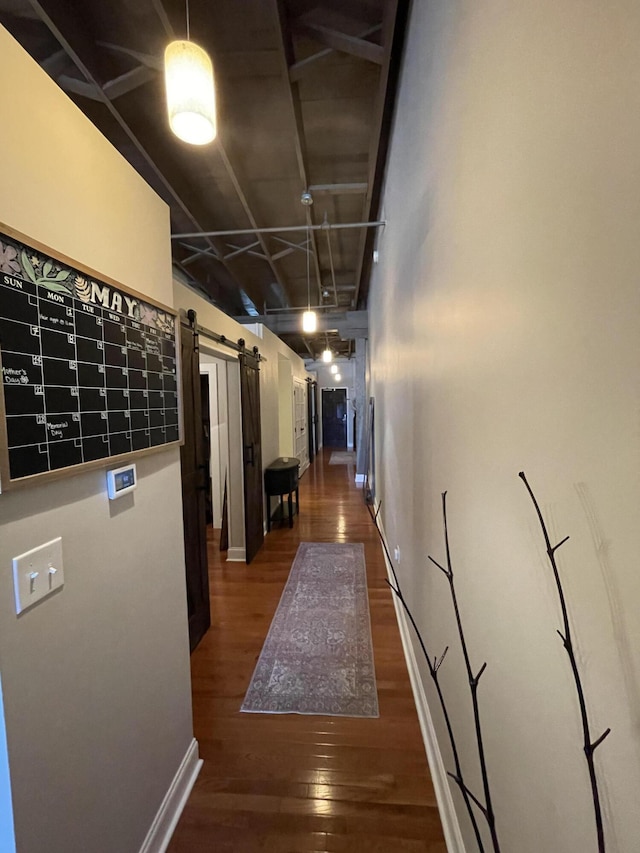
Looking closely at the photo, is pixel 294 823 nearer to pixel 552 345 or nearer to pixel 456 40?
pixel 552 345

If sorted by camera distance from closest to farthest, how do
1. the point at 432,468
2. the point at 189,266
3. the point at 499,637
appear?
the point at 499,637 → the point at 432,468 → the point at 189,266

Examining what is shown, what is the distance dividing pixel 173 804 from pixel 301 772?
51cm

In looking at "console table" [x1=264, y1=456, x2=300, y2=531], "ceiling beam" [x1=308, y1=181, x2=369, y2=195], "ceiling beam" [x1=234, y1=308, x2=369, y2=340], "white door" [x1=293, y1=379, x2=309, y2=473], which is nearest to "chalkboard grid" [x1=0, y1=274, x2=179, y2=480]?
"ceiling beam" [x1=308, y1=181, x2=369, y2=195]

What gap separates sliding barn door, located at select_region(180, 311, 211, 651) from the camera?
2.27 m

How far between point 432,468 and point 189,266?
15.5ft

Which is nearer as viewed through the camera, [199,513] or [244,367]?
[199,513]

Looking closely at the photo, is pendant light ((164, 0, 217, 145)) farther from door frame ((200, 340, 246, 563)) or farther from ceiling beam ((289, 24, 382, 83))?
door frame ((200, 340, 246, 563))

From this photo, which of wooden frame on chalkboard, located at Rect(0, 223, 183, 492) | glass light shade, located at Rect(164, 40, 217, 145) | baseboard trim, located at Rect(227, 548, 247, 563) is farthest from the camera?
baseboard trim, located at Rect(227, 548, 247, 563)

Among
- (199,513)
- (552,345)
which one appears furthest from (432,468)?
(199,513)

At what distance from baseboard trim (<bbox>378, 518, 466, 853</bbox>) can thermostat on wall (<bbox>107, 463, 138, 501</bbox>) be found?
1337 mm

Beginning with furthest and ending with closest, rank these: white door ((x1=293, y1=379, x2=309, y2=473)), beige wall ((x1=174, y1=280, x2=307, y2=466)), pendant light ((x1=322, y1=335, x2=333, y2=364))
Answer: white door ((x1=293, y1=379, x2=309, y2=473)) < pendant light ((x1=322, y1=335, x2=333, y2=364)) < beige wall ((x1=174, y1=280, x2=307, y2=466))

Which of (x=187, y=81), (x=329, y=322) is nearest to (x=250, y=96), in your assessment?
(x=187, y=81)

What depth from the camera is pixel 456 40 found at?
1.11 meters

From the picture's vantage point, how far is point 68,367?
913mm
